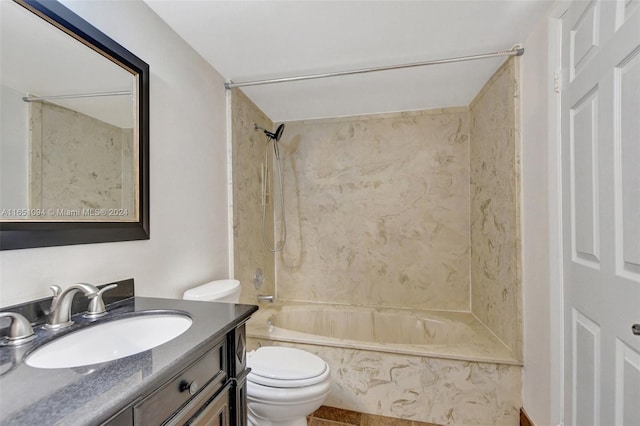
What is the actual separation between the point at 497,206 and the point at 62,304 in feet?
7.40

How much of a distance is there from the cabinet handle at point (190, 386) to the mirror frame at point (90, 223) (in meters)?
0.62

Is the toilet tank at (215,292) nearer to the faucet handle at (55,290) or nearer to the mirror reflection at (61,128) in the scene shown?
the mirror reflection at (61,128)

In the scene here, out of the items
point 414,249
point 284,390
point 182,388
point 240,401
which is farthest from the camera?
point 414,249

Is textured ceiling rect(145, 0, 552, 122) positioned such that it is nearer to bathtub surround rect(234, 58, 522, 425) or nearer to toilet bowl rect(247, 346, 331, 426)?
bathtub surround rect(234, 58, 522, 425)

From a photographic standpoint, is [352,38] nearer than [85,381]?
No

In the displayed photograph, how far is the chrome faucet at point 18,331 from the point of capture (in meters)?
0.71

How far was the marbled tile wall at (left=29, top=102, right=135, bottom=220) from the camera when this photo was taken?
88 cm

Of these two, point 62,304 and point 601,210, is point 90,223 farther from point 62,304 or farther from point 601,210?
point 601,210

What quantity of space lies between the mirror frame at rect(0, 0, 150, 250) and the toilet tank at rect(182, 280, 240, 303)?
14.7 inches

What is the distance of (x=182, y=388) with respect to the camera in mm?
696

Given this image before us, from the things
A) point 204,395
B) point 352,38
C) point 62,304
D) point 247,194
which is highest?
point 352,38

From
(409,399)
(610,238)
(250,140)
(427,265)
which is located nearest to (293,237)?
(250,140)

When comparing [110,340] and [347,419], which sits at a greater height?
[110,340]

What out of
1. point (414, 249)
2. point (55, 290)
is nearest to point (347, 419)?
point (414, 249)
